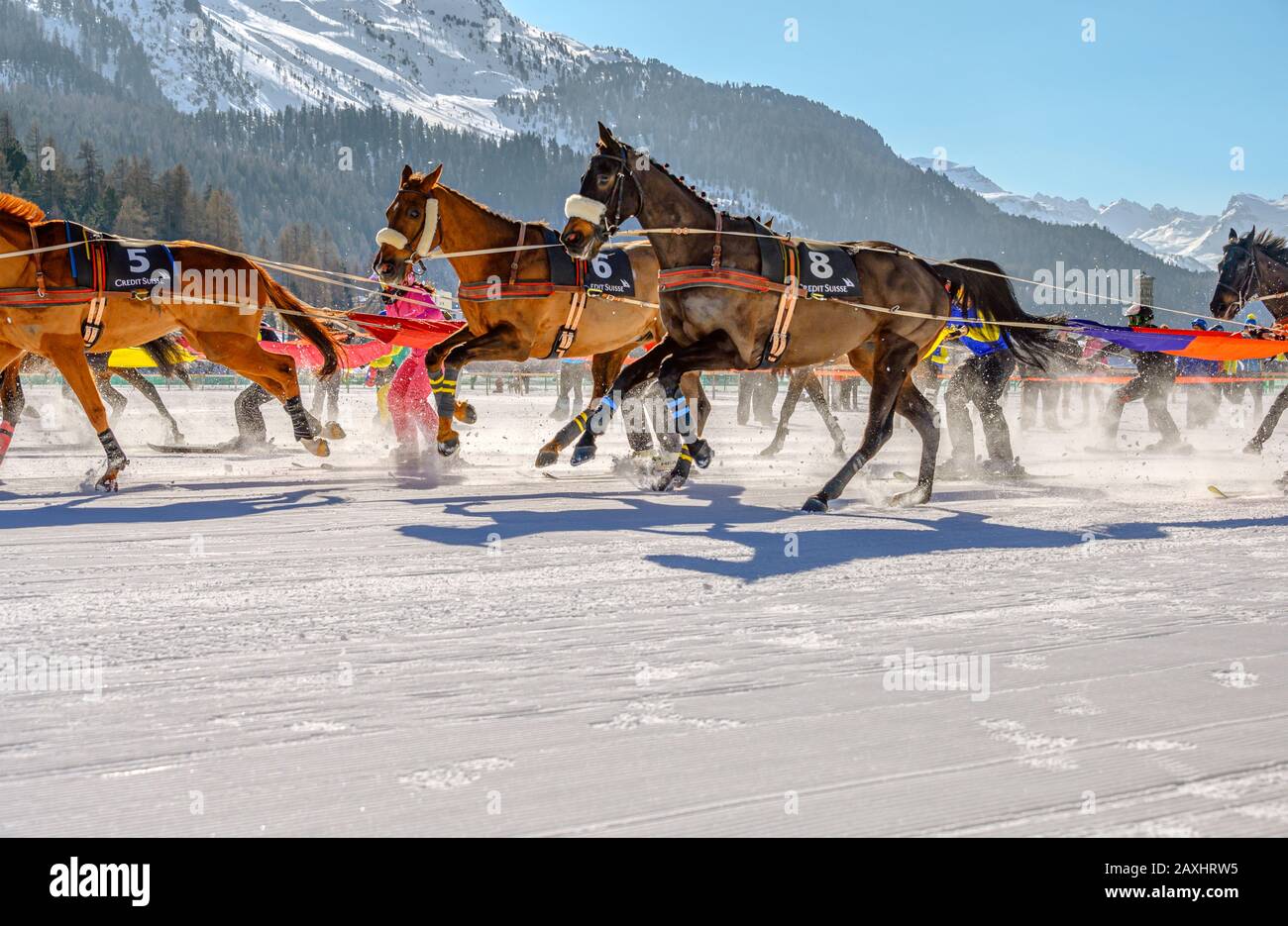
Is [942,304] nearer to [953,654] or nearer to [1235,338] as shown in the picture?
[1235,338]

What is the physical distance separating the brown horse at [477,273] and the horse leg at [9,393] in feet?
10.2

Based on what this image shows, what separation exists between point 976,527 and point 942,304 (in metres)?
2.89

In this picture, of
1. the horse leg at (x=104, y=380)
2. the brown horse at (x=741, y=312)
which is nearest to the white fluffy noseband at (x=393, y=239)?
the brown horse at (x=741, y=312)

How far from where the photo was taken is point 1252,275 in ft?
40.0

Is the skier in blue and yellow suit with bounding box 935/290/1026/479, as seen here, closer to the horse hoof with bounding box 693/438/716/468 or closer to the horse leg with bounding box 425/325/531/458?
the horse hoof with bounding box 693/438/716/468

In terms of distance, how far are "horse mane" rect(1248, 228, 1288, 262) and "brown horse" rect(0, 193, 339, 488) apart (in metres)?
10.3

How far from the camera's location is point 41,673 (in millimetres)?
3221

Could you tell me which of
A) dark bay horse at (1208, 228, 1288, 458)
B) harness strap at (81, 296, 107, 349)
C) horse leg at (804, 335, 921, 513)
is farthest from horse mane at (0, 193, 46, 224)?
dark bay horse at (1208, 228, 1288, 458)

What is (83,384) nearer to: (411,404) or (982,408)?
(411,404)

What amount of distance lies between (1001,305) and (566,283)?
401 centimetres

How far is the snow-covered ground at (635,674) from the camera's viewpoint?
2.35 meters

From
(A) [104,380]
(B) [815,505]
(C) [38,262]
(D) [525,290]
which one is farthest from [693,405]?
(A) [104,380]

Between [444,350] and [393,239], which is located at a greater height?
[393,239]
